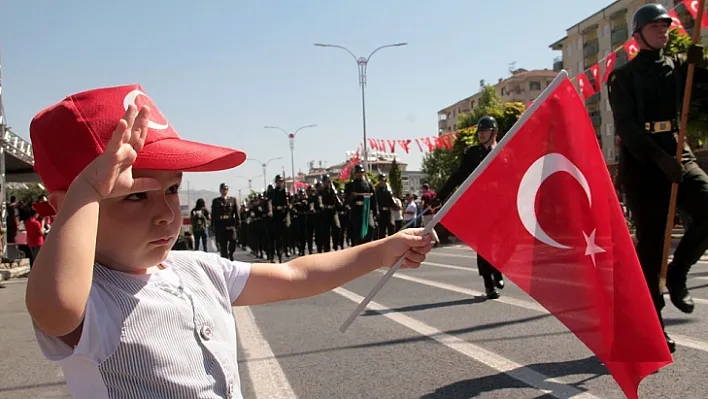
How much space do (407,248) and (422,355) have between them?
2.91m

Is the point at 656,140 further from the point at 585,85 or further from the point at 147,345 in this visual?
the point at 585,85

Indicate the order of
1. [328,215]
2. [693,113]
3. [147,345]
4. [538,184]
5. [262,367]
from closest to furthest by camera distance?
1. [147,345]
2. [538,184]
3. [262,367]
4. [693,113]
5. [328,215]

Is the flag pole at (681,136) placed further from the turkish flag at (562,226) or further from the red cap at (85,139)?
the red cap at (85,139)

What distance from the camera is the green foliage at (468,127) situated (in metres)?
46.6

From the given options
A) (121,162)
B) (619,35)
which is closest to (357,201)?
(121,162)

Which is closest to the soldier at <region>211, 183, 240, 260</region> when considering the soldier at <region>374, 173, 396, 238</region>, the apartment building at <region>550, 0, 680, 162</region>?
the soldier at <region>374, 173, 396, 238</region>

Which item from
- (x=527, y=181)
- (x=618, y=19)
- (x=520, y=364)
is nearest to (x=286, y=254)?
(x=520, y=364)

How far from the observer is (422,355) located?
5.11 m

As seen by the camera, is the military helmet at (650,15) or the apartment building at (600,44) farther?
the apartment building at (600,44)

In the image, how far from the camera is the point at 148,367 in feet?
5.57

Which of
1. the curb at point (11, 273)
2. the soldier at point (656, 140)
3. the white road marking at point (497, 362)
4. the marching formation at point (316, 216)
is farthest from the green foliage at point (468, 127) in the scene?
the soldier at point (656, 140)

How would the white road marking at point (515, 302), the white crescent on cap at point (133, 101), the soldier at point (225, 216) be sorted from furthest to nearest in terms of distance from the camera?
1. the soldier at point (225, 216)
2. the white road marking at point (515, 302)
3. the white crescent on cap at point (133, 101)

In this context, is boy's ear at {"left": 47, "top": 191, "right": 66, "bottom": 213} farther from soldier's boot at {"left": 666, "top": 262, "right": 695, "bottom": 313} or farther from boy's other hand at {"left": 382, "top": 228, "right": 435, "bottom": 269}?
soldier's boot at {"left": 666, "top": 262, "right": 695, "bottom": 313}

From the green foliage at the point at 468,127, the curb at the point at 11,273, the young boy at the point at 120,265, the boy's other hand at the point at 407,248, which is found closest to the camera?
the young boy at the point at 120,265
